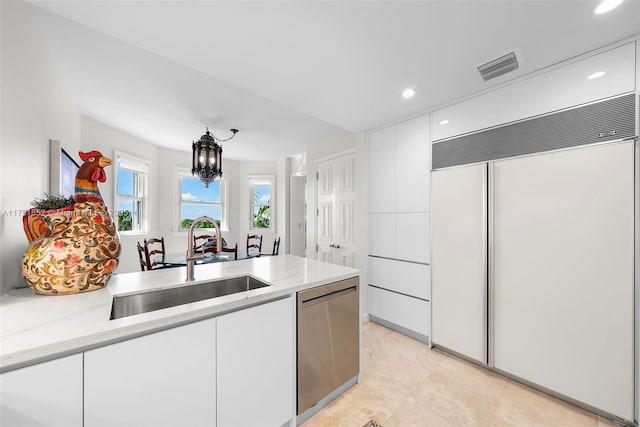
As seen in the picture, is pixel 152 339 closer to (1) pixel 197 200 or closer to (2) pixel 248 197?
(1) pixel 197 200

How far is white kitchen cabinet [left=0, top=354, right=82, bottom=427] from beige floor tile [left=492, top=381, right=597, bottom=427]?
220 cm

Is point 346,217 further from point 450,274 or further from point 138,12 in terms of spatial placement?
point 138,12

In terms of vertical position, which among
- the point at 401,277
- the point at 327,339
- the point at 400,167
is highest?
the point at 400,167

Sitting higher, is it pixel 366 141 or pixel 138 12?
pixel 138 12

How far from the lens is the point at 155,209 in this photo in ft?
15.6

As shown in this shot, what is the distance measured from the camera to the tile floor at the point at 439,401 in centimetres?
160

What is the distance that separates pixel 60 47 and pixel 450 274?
146 inches

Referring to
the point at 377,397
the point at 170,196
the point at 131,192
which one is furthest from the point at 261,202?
the point at 377,397

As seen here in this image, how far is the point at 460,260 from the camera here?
89.4 inches

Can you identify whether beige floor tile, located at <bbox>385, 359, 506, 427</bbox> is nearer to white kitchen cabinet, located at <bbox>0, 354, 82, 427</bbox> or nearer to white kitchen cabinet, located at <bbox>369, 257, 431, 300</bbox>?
white kitchen cabinet, located at <bbox>369, 257, 431, 300</bbox>

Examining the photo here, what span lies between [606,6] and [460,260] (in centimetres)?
183

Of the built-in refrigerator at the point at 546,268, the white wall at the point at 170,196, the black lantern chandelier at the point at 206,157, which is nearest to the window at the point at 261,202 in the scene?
the white wall at the point at 170,196

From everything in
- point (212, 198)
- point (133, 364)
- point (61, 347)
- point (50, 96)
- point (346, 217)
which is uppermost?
point (50, 96)

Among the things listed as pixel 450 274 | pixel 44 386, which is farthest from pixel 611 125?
pixel 44 386
